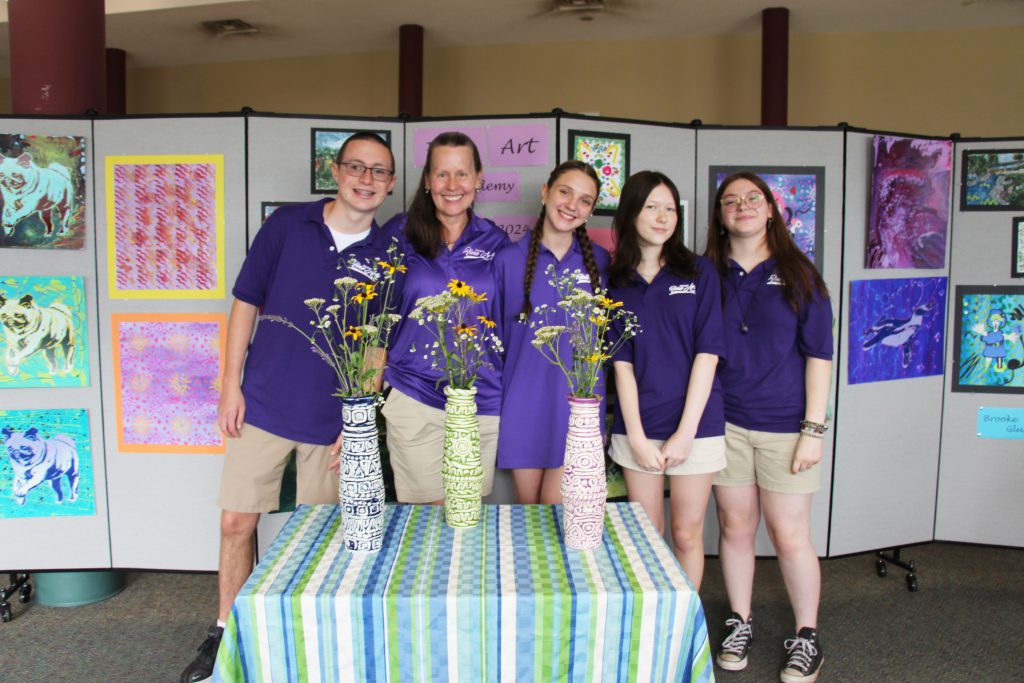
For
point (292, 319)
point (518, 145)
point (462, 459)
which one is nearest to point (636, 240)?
point (518, 145)

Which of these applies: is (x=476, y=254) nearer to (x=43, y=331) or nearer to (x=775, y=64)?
(x=43, y=331)

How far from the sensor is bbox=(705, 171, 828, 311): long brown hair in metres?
2.26

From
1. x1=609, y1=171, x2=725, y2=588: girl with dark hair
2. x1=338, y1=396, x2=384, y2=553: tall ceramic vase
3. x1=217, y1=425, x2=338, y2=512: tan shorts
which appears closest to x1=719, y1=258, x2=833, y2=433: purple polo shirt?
x1=609, y1=171, x2=725, y2=588: girl with dark hair

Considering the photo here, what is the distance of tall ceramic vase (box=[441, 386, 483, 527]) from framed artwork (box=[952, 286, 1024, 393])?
7.80 ft

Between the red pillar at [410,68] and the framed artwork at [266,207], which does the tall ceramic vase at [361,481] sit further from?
the red pillar at [410,68]

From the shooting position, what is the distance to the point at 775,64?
5.31 meters

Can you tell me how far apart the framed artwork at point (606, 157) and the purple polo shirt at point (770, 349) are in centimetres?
68

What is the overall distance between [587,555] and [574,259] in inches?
40.0

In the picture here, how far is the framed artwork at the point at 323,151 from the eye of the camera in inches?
107

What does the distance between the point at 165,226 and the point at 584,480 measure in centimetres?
199

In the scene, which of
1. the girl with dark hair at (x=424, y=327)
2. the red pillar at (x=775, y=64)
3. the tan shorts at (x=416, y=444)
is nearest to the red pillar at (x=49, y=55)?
the girl with dark hair at (x=424, y=327)

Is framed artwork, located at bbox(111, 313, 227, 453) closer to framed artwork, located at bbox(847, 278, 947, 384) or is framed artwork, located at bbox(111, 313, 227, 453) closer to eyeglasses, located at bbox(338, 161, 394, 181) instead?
eyeglasses, located at bbox(338, 161, 394, 181)

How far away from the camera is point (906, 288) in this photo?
9.65ft

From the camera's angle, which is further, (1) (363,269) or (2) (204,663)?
(2) (204,663)
